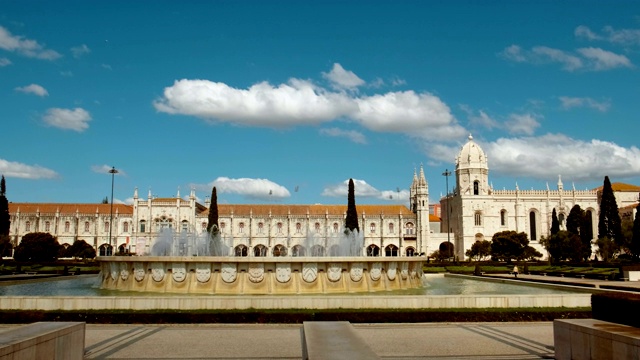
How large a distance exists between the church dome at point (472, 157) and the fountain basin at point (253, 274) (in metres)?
61.6

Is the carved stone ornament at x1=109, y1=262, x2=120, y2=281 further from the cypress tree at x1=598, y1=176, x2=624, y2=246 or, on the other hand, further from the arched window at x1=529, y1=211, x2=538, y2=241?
the arched window at x1=529, y1=211, x2=538, y2=241

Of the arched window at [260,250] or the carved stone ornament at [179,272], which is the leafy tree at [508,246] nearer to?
the arched window at [260,250]

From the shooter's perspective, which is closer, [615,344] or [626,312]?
[615,344]

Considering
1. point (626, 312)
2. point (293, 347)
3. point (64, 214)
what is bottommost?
point (293, 347)

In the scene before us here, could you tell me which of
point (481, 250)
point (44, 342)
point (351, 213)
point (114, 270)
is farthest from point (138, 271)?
point (481, 250)

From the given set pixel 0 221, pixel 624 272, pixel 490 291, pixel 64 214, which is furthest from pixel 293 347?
pixel 64 214

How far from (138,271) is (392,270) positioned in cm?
813

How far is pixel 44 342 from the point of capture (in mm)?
6801

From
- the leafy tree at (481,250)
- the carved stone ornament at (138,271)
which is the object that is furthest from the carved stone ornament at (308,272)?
the leafy tree at (481,250)

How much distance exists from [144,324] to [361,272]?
7.71 meters

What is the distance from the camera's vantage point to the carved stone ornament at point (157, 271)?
58.2 feet

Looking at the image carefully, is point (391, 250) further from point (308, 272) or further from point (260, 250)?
point (308, 272)

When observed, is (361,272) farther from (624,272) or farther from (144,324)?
(624,272)

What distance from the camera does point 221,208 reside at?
264 feet
